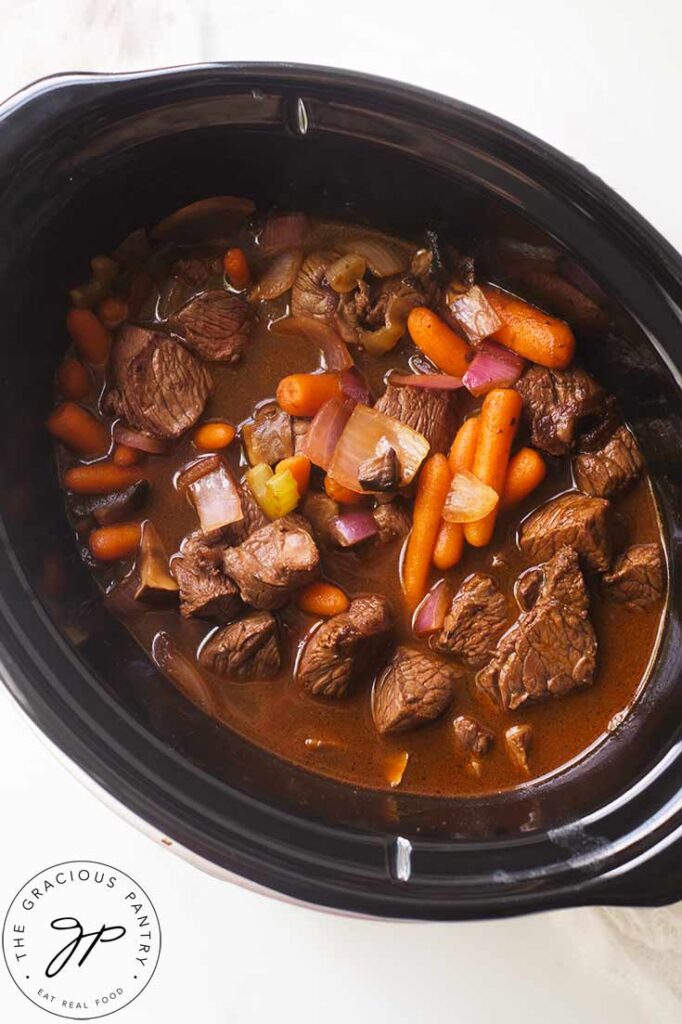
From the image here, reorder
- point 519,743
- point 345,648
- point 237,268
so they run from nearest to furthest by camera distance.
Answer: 1. point 345,648
2. point 519,743
3. point 237,268

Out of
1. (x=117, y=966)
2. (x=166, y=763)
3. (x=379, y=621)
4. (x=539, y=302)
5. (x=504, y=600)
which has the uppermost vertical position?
(x=539, y=302)

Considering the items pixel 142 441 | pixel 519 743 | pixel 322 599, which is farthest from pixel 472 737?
pixel 142 441

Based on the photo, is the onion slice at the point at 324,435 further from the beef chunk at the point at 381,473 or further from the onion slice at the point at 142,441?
the onion slice at the point at 142,441

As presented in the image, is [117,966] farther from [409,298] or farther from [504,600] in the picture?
[409,298]

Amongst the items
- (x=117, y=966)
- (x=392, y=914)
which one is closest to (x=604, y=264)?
(x=392, y=914)

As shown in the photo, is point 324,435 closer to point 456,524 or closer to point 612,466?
point 456,524

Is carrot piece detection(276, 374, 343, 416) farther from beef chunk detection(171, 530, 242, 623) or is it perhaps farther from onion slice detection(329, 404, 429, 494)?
beef chunk detection(171, 530, 242, 623)
